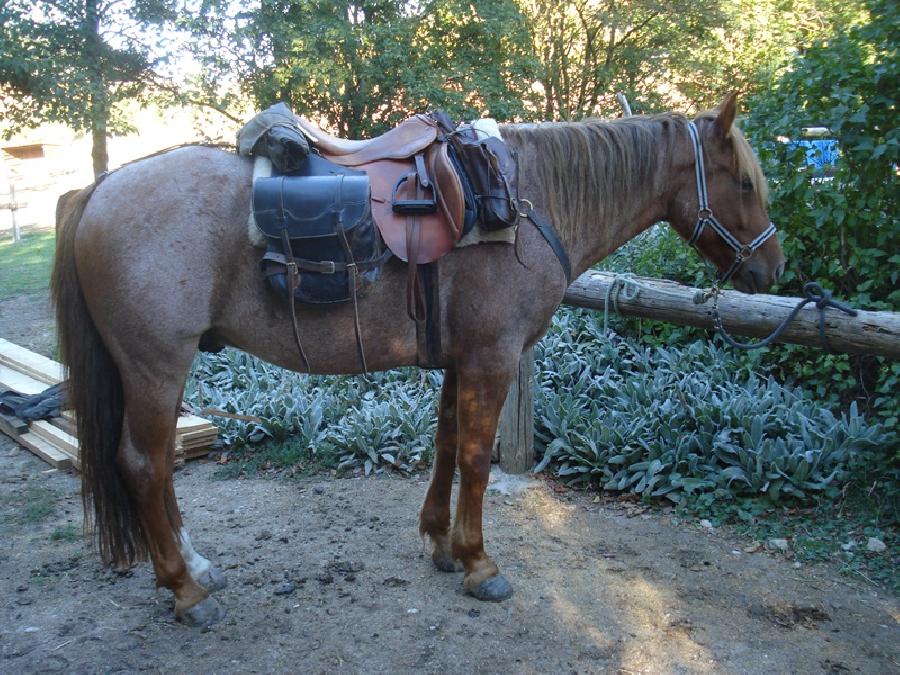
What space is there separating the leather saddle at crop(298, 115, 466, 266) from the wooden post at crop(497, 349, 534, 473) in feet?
6.00

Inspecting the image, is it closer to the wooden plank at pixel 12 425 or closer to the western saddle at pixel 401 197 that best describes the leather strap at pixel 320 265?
the western saddle at pixel 401 197

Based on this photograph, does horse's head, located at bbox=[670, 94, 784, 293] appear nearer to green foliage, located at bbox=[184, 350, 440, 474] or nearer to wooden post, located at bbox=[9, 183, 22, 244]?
green foliage, located at bbox=[184, 350, 440, 474]

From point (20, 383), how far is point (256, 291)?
179 inches

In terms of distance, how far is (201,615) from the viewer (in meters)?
3.08

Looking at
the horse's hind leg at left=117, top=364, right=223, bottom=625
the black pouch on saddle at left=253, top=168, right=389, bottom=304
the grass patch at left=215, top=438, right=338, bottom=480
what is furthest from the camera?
the grass patch at left=215, top=438, right=338, bottom=480

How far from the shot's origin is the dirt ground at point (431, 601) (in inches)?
112

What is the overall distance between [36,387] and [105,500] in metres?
3.72

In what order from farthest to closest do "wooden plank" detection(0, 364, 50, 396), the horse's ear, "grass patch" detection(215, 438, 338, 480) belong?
"wooden plank" detection(0, 364, 50, 396) < "grass patch" detection(215, 438, 338, 480) < the horse's ear

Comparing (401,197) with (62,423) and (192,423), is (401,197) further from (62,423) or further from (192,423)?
(62,423)

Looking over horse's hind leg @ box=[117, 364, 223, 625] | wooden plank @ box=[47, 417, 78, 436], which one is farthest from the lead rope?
wooden plank @ box=[47, 417, 78, 436]

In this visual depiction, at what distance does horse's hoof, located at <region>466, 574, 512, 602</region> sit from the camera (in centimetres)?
327

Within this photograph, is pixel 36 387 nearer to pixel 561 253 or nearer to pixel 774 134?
pixel 561 253

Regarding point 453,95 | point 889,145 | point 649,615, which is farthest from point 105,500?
point 453,95

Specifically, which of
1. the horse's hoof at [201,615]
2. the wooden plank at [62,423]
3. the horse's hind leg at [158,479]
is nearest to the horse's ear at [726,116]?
the horse's hind leg at [158,479]
